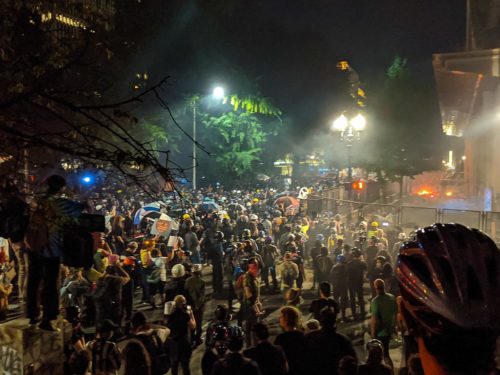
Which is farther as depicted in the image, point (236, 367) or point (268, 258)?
point (268, 258)

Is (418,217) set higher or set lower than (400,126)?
lower

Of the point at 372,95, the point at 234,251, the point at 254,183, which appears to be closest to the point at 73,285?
the point at 234,251

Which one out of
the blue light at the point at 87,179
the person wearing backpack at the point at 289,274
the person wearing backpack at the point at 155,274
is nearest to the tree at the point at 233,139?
the blue light at the point at 87,179

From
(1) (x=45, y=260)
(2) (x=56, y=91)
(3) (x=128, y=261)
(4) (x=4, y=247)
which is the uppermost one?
(2) (x=56, y=91)

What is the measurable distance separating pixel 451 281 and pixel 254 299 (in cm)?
817

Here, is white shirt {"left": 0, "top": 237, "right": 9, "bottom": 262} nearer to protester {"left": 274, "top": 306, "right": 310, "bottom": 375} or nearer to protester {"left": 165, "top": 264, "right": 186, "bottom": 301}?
protester {"left": 165, "top": 264, "right": 186, "bottom": 301}

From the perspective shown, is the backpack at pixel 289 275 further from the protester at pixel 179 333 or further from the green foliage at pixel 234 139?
the green foliage at pixel 234 139

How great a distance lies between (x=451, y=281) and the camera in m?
1.97

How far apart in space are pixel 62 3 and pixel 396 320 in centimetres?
743

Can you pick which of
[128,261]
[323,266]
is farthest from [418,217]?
[128,261]

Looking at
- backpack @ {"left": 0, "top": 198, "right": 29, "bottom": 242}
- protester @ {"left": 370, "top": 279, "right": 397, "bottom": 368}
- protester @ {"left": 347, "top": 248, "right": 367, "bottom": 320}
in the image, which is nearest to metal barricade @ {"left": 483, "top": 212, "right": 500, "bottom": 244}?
protester @ {"left": 347, "top": 248, "right": 367, "bottom": 320}

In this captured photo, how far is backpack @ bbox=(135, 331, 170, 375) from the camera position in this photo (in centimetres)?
607

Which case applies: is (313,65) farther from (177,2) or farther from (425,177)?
(177,2)

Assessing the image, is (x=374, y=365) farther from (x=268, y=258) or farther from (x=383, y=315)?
(x=268, y=258)
